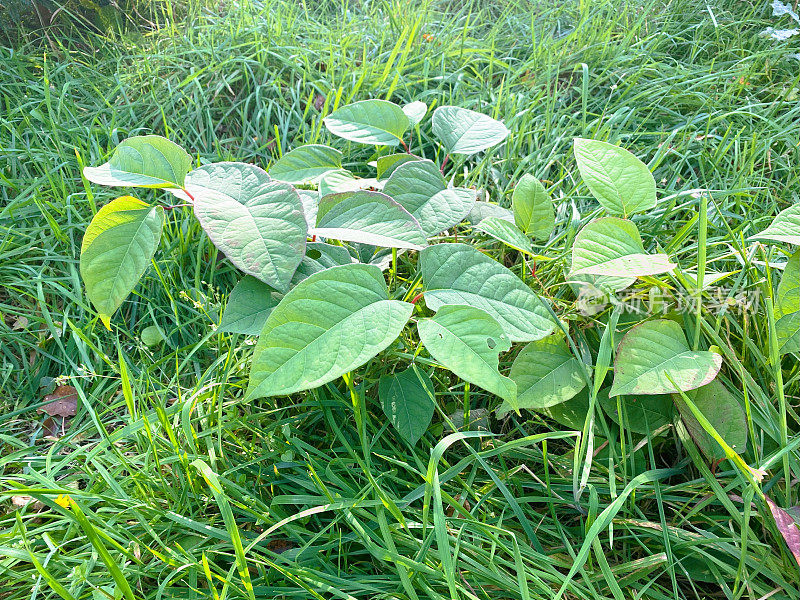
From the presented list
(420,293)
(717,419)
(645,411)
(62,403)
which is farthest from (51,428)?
(717,419)

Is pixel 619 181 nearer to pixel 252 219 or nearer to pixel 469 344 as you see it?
pixel 469 344

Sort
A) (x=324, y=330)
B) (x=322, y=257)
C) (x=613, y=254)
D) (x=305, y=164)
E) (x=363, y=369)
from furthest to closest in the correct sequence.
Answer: (x=305, y=164)
(x=363, y=369)
(x=322, y=257)
(x=613, y=254)
(x=324, y=330)

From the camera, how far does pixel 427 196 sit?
1179 millimetres

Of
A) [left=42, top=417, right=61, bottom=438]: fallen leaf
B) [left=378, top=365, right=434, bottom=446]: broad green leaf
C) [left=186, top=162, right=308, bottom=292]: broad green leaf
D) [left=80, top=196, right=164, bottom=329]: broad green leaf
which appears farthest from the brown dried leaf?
[left=378, top=365, right=434, bottom=446]: broad green leaf

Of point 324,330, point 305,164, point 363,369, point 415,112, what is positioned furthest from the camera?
point 415,112

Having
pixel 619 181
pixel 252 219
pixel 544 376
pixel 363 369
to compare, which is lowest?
pixel 363 369

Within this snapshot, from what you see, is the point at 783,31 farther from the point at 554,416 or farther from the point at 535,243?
the point at 554,416

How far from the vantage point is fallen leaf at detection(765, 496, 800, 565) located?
2.85ft

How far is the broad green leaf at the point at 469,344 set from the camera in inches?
32.6

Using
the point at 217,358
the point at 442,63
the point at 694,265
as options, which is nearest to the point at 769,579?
the point at 694,265

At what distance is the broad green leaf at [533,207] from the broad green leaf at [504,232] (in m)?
0.09

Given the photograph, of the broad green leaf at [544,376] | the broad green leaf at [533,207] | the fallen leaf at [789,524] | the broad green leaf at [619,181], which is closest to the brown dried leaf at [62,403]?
the broad green leaf at [544,376]

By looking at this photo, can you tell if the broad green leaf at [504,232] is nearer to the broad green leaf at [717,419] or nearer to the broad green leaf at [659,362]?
the broad green leaf at [659,362]

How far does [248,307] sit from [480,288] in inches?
16.1
